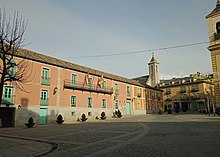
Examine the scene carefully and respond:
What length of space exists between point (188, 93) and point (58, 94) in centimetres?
4554

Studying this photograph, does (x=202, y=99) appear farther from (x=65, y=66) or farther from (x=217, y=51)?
(x=65, y=66)

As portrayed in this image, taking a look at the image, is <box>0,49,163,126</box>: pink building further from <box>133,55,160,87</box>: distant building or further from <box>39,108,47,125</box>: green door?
<box>133,55,160,87</box>: distant building

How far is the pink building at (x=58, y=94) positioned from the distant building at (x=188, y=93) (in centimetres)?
2760

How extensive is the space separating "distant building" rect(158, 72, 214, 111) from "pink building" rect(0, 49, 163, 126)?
90.6ft

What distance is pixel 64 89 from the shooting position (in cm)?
2712

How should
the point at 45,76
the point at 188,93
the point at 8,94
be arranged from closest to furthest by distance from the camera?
the point at 8,94, the point at 45,76, the point at 188,93

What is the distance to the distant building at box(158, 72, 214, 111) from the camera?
185ft

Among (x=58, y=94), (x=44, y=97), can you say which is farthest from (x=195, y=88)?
(x=44, y=97)

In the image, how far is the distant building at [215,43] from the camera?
1945 centimetres

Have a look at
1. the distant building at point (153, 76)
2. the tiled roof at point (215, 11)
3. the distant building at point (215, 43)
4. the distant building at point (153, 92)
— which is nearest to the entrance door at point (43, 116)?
the distant building at point (215, 43)

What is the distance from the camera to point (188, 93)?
194ft

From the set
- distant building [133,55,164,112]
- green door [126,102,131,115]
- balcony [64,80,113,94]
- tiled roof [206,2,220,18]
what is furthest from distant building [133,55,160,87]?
tiled roof [206,2,220,18]

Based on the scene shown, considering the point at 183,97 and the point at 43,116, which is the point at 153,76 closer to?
the point at 183,97

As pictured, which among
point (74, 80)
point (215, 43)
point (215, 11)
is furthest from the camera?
point (74, 80)
